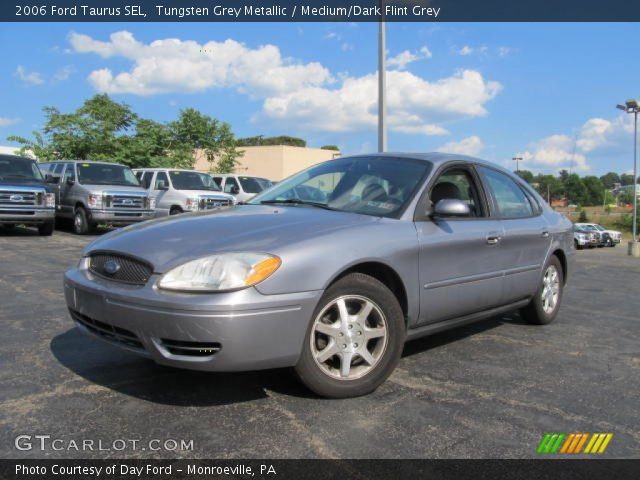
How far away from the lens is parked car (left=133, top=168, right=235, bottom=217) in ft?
48.2

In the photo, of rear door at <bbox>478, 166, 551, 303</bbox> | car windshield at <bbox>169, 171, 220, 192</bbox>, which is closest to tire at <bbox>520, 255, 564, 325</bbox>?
rear door at <bbox>478, 166, 551, 303</bbox>

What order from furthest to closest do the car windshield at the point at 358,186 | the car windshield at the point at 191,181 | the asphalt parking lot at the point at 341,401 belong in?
the car windshield at the point at 191,181 → the car windshield at the point at 358,186 → the asphalt parking lot at the point at 341,401

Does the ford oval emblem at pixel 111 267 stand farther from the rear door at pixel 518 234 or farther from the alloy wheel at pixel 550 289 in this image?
the alloy wheel at pixel 550 289

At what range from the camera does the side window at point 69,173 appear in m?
14.5

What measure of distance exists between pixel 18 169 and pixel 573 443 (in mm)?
13803

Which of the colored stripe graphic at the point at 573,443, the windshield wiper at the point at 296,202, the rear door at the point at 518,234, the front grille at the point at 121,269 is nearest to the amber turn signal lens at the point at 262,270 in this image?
the front grille at the point at 121,269

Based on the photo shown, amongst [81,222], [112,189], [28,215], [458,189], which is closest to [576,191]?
[112,189]

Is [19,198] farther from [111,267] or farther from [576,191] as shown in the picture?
[576,191]

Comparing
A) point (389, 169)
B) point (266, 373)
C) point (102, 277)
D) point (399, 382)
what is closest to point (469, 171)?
point (389, 169)

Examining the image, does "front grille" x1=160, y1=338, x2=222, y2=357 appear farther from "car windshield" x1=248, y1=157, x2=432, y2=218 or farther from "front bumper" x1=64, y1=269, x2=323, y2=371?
"car windshield" x1=248, y1=157, x2=432, y2=218

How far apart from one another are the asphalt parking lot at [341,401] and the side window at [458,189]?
112 centimetres

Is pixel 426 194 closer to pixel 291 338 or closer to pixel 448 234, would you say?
pixel 448 234

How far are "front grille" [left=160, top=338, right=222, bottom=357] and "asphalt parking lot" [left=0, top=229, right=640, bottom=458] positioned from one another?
13.2 inches

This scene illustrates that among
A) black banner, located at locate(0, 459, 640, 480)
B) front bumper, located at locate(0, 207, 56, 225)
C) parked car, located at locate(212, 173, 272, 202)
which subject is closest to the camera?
black banner, located at locate(0, 459, 640, 480)
